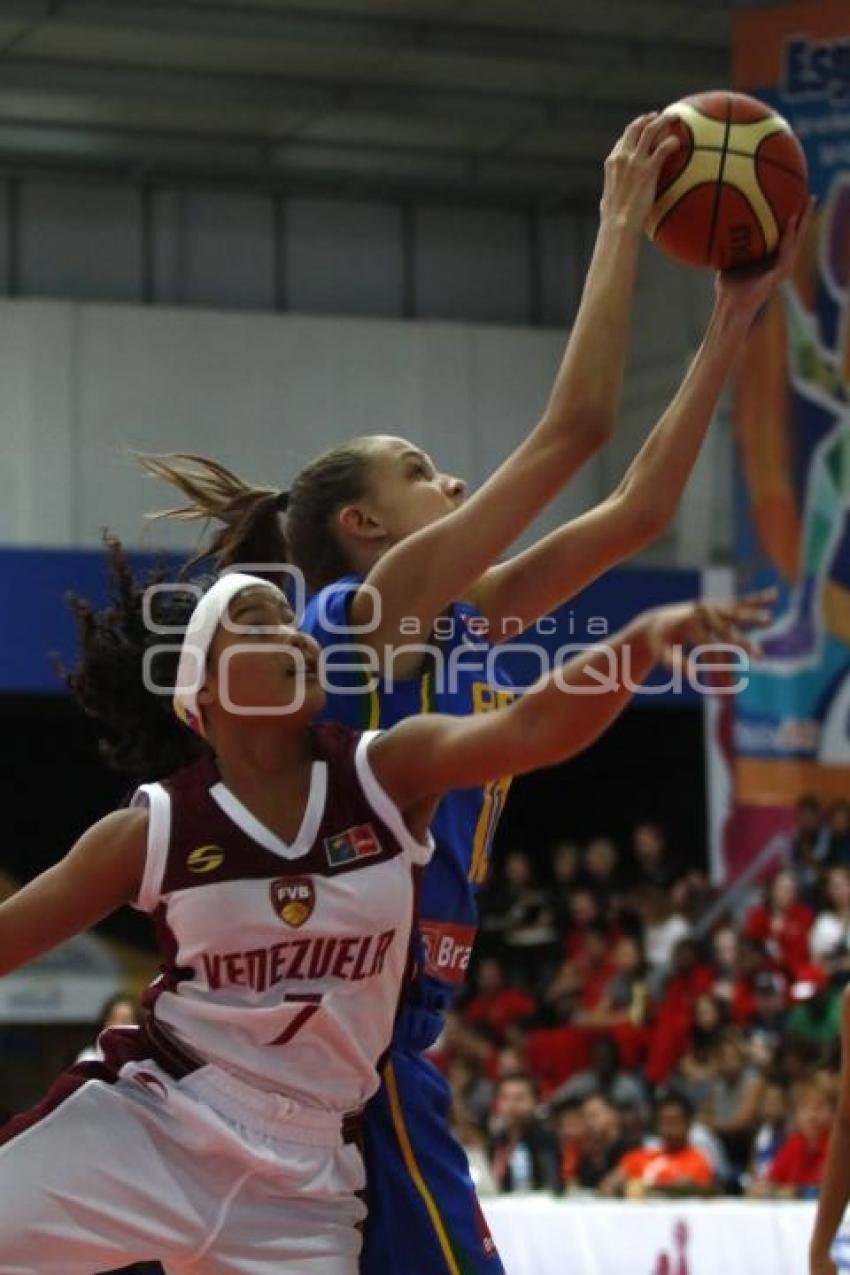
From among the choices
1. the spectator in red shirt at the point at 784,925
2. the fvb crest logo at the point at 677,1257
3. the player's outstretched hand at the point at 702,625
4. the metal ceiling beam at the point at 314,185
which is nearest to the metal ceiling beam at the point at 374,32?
the metal ceiling beam at the point at 314,185

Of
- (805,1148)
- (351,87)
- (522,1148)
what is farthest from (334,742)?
(351,87)

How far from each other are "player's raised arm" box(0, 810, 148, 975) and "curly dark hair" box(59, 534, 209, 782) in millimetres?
769

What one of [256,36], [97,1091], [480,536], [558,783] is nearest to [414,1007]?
[97,1091]

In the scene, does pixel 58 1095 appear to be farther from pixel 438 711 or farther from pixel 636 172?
pixel 636 172

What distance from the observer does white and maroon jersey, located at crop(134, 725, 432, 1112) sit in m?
3.35

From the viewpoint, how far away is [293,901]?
3.35m

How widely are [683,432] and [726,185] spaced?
37 centimetres

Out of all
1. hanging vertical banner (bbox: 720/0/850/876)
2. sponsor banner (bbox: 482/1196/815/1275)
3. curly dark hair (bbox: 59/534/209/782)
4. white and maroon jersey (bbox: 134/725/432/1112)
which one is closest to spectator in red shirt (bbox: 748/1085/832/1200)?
sponsor banner (bbox: 482/1196/815/1275)

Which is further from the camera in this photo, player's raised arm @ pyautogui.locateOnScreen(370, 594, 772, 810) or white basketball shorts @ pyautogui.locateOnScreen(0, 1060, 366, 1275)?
white basketball shorts @ pyautogui.locateOnScreen(0, 1060, 366, 1275)

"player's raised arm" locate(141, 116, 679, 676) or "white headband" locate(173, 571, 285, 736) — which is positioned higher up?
"player's raised arm" locate(141, 116, 679, 676)

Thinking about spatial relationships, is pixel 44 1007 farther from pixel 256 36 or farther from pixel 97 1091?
pixel 97 1091

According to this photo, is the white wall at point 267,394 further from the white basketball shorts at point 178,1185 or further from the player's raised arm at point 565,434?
the white basketball shorts at point 178,1185

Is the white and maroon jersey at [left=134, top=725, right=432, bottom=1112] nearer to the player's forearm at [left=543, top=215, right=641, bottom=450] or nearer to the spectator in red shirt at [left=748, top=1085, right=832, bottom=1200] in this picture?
the player's forearm at [left=543, top=215, right=641, bottom=450]

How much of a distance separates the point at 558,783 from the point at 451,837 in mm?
16597
